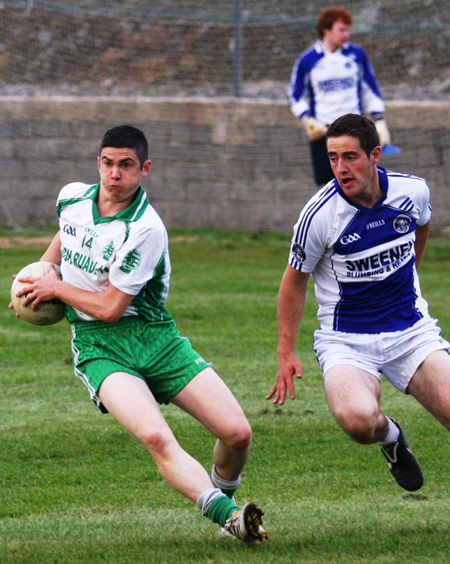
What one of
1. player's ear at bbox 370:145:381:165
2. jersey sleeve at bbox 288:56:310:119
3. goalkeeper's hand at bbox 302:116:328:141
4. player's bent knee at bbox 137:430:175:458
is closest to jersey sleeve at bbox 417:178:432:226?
player's ear at bbox 370:145:381:165

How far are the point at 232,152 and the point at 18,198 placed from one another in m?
3.30

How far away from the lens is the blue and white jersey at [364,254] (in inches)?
198

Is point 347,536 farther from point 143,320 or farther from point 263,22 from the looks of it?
Result: point 263,22

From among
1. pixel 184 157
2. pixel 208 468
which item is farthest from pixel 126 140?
pixel 184 157

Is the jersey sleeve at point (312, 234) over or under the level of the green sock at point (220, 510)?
over

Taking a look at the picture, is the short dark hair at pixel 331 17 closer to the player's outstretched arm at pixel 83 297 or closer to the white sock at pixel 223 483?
the player's outstretched arm at pixel 83 297

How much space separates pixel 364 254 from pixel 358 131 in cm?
61

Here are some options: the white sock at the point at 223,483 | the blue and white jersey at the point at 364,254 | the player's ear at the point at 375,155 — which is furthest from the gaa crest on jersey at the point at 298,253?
the white sock at the point at 223,483

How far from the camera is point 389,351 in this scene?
16.6 ft

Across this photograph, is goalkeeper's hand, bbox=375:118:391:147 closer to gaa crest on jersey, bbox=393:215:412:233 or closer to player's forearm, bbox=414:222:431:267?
player's forearm, bbox=414:222:431:267

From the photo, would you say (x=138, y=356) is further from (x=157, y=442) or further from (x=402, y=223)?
(x=402, y=223)

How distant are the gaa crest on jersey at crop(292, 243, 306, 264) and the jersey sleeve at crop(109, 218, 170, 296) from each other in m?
0.67

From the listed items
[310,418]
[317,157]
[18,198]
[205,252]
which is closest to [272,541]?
[310,418]

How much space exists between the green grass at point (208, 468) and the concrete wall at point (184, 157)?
426cm
